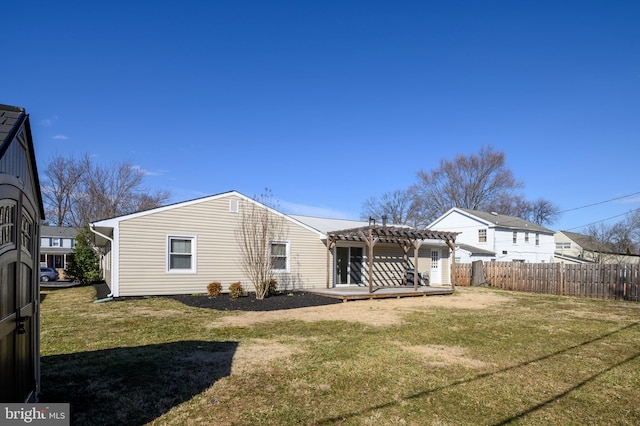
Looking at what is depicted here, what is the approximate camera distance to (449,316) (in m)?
10.7

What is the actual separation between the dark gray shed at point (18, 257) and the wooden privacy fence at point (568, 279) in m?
17.3

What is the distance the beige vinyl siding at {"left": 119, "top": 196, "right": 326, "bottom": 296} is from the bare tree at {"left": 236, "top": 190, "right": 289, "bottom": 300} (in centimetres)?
26

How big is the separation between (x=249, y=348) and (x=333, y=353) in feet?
4.76

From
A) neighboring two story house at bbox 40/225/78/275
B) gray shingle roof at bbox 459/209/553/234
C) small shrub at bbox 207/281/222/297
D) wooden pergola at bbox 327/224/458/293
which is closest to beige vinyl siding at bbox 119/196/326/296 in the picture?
small shrub at bbox 207/281/222/297

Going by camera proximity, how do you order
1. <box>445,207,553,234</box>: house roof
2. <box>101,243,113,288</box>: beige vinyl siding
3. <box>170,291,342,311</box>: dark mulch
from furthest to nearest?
<box>445,207,553,234</box>: house roof, <box>101,243,113,288</box>: beige vinyl siding, <box>170,291,342,311</box>: dark mulch

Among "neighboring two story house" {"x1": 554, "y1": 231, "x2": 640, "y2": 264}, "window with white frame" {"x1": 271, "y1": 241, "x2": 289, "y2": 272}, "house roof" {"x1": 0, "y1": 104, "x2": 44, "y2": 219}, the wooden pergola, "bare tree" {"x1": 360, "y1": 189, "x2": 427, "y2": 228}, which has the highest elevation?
"bare tree" {"x1": 360, "y1": 189, "x2": 427, "y2": 228}

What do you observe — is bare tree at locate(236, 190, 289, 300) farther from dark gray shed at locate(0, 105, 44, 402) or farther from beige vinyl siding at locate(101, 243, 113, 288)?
dark gray shed at locate(0, 105, 44, 402)

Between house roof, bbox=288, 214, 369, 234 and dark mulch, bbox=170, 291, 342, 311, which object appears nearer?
dark mulch, bbox=170, 291, 342, 311

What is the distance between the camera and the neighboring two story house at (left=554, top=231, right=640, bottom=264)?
37625 millimetres

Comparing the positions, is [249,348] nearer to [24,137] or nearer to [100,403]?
[100,403]

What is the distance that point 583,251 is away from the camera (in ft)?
150

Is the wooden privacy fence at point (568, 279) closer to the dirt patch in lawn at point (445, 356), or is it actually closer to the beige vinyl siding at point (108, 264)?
the dirt patch in lawn at point (445, 356)

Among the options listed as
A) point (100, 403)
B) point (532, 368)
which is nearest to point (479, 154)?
point (532, 368)

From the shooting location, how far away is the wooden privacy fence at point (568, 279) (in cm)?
1661
